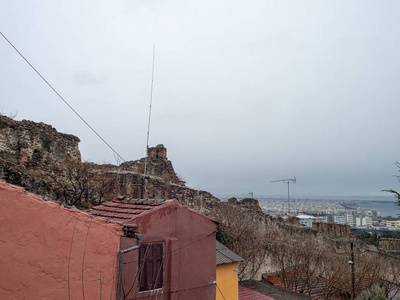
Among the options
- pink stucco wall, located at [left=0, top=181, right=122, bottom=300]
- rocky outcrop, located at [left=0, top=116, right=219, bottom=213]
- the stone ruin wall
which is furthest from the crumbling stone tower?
pink stucco wall, located at [left=0, top=181, right=122, bottom=300]

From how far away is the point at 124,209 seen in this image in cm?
645

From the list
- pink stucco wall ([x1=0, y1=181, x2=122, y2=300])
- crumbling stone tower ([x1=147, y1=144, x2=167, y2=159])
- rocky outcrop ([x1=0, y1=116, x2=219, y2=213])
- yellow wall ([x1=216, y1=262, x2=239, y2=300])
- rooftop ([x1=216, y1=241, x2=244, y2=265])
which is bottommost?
yellow wall ([x1=216, y1=262, x2=239, y2=300])

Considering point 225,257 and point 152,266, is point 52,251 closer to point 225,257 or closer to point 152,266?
point 152,266

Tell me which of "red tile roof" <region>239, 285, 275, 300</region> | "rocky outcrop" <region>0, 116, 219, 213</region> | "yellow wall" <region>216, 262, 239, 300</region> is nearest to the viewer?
"yellow wall" <region>216, 262, 239, 300</region>

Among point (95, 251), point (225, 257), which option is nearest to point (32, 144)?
point (225, 257)

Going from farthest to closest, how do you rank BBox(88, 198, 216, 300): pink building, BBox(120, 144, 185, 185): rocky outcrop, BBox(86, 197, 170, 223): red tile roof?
BBox(120, 144, 185, 185): rocky outcrop
BBox(86, 197, 170, 223): red tile roof
BBox(88, 198, 216, 300): pink building

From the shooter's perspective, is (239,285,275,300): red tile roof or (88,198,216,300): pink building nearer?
(88,198,216,300): pink building

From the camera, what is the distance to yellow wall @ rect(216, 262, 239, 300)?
33.4ft

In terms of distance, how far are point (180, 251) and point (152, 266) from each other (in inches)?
30.3

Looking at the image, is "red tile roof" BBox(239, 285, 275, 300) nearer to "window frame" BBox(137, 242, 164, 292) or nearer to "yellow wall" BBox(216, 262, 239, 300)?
"yellow wall" BBox(216, 262, 239, 300)

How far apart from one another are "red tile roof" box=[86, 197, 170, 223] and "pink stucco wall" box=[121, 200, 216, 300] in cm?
30

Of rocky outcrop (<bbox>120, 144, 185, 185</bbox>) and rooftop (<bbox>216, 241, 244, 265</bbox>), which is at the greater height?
rocky outcrop (<bbox>120, 144, 185, 185</bbox>)

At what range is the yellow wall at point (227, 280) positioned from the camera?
10168 millimetres

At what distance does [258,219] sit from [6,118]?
59.3ft
